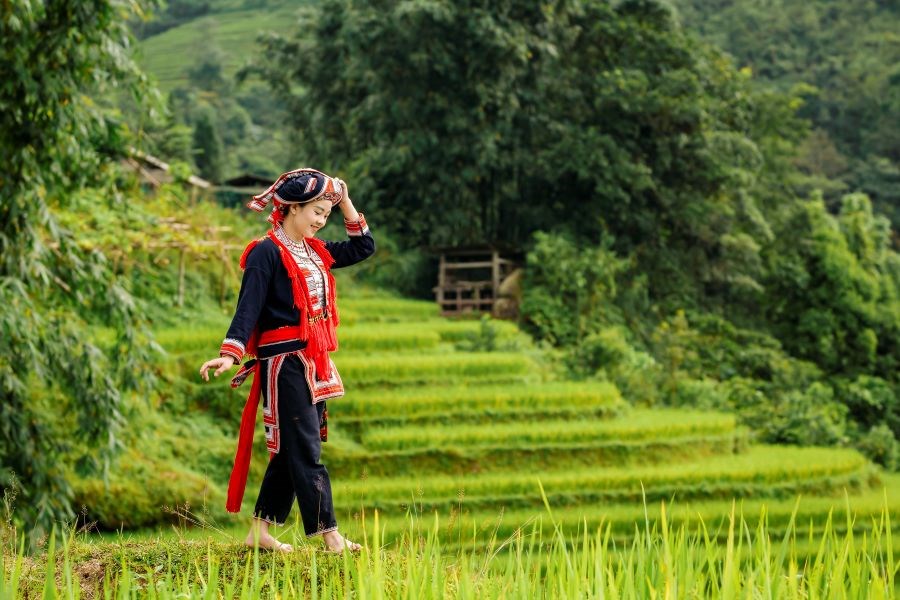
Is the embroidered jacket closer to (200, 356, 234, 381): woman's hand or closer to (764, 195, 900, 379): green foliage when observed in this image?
(200, 356, 234, 381): woman's hand

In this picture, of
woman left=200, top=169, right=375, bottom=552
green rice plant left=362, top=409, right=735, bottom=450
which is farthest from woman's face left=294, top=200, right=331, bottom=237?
green rice plant left=362, top=409, right=735, bottom=450

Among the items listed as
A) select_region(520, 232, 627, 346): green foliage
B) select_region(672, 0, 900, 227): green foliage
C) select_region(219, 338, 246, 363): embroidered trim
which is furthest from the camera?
select_region(672, 0, 900, 227): green foliage

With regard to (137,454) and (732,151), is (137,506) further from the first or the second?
(732,151)

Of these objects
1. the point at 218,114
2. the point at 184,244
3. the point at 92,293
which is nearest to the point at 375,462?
the point at 184,244

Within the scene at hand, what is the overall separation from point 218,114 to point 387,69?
1003 inches

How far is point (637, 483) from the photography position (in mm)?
13352

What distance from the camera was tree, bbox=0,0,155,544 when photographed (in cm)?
707

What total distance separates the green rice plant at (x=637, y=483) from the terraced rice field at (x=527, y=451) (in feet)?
0.06

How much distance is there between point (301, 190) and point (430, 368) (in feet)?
37.8

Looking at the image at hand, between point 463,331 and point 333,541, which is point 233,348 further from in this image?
point 463,331

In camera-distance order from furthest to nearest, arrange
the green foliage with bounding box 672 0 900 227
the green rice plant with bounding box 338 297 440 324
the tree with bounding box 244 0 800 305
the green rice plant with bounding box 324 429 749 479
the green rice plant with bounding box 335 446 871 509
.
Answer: the green foliage with bounding box 672 0 900 227, the tree with bounding box 244 0 800 305, the green rice plant with bounding box 338 297 440 324, the green rice plant with bounding box 324 429 749 479, the green rice plant with bounding box 335 446 871 509

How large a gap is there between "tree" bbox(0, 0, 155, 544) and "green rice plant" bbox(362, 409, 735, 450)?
18.3 feet

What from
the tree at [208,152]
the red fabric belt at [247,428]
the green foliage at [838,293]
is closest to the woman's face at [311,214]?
the red fabric belt at [247,428]

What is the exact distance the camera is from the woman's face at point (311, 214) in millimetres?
4219
